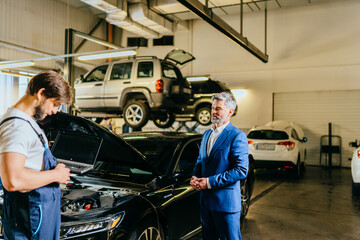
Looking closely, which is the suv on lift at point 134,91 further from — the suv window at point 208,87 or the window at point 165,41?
the window at point 165,41

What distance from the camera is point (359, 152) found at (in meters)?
6.56

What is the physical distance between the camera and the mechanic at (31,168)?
5.27ft

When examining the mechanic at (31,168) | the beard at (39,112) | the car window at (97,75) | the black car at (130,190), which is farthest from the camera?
the car window at (97,75)

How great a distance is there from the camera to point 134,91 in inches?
363

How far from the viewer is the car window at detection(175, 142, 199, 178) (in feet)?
12.8

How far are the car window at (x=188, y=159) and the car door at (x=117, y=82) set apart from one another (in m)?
5.36

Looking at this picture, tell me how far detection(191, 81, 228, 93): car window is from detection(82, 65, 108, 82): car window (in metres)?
4.09

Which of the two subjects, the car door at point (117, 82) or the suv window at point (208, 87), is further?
the suv window at point (208, 87)

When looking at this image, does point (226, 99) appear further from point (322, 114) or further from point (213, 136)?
point (322, 114)

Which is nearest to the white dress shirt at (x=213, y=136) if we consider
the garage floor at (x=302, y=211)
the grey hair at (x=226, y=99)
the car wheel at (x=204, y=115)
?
the grey hair at (x=226, y=99)

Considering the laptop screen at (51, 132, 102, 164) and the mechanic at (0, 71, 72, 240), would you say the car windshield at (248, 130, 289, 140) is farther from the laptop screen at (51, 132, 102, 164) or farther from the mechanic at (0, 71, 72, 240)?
the mechanic at (0, 71, 72, 240)

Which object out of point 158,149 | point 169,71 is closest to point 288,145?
point 169,71

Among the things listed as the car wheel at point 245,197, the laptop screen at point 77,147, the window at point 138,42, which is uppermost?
the window at point 138,42

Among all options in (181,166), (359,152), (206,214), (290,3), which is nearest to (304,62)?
(290,3)
